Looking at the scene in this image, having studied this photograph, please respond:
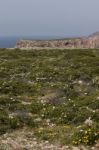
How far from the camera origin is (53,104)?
20406mm

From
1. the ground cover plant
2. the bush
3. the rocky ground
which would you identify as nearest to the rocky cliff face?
the ground cover plant

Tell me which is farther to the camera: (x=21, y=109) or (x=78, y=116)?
(x=21, y=109)

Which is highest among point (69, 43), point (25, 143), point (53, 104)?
point (53, 104)

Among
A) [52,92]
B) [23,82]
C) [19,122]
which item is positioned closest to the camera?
[19,122]

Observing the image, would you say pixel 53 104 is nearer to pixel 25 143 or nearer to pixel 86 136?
pixel 25 143

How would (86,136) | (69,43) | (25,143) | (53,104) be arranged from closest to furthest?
(86,136)
(25,143)
(53,104)
(69,43)

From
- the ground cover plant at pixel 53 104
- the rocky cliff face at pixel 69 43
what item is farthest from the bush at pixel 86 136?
the rocky cliff face at pixel 69 43

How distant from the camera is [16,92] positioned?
23906mm

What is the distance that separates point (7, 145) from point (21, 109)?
16.3ft

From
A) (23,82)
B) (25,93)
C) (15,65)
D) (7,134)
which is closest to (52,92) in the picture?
(25,93)

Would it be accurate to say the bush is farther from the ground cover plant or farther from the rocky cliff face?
the rocky cliff face

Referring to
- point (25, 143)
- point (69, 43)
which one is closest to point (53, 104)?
point (25, 143)

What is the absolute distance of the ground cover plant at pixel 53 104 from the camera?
15.7 metres

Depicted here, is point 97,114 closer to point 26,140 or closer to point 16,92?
point 26,140
